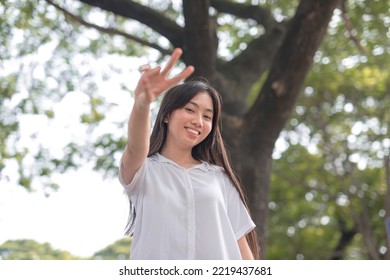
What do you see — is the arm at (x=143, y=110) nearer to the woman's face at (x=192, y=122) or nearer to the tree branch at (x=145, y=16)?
A: the woman's face at (x=192, y=122)

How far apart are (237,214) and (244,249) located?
142 millimetres

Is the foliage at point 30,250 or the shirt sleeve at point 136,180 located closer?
the shirt sleeve at point 136,180

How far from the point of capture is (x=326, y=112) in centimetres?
1319

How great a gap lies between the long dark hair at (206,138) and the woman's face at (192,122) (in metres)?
0.03

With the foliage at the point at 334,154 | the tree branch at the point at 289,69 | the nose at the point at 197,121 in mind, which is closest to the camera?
the nose at the point at 197,121

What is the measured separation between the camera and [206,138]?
3.03 metres

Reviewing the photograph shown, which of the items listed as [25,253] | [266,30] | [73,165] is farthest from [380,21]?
[25,253]

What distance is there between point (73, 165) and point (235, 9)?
10.4 ft

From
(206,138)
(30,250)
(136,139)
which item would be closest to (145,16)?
(206,138)

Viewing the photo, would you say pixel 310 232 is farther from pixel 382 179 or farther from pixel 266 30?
pixel 266 30

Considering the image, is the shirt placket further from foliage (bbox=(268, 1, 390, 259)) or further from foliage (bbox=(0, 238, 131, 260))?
foliage (bbox=(0, 238, 131, 260))

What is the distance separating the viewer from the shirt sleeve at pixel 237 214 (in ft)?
9.51

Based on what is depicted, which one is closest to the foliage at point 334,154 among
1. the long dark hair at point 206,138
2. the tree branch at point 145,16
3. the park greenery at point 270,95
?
the park greenery at point 270,95

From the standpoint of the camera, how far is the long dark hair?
2928 mm
